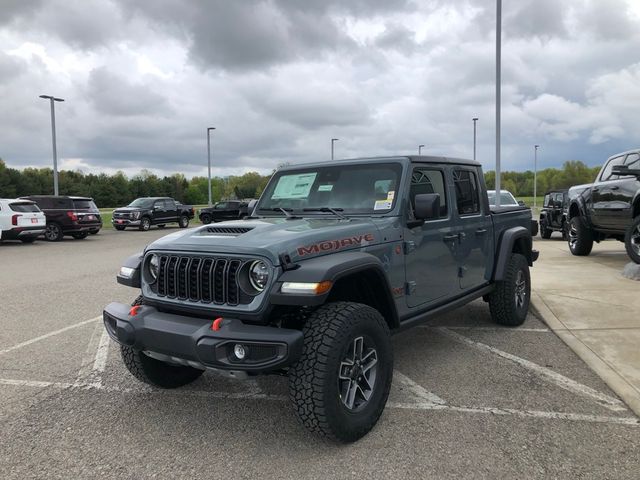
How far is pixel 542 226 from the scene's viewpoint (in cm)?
1800

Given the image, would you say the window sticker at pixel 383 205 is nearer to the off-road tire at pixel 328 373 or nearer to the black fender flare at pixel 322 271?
the black fender flare at pixel 322 271

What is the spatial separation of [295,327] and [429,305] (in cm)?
133

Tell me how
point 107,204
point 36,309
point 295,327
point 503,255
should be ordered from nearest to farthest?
point 295,327 < point 503,255 < point 36,309 < point 107,204

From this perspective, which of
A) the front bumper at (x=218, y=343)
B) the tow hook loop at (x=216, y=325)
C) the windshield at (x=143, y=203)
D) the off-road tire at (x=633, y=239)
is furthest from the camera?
the windshield at (x=143, y=203)

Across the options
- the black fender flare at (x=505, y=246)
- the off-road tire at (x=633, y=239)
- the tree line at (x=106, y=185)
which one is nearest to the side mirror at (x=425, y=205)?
the black fender flare at (x=505, y=246)

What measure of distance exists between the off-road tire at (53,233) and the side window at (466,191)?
58.3 feet

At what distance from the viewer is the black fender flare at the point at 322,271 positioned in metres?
3.00

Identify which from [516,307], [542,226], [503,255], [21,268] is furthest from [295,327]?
[542,226]

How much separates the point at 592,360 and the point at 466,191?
6.19 feet

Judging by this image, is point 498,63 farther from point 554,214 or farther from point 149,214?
point 149,214

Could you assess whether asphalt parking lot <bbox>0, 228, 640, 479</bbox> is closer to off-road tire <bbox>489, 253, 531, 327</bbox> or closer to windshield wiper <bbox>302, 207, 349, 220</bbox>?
off-road tire <bbox>489, 253, 531, 327</bbox>

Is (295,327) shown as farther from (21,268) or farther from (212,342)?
(21,268)

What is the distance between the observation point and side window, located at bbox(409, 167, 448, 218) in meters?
4.26

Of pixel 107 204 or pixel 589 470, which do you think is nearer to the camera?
pixel 589 470
